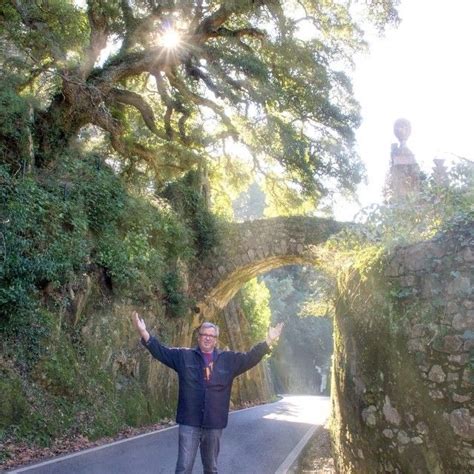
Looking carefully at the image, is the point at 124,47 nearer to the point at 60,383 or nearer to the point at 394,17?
the point at 394,17

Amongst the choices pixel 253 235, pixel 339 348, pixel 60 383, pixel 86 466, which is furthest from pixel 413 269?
pixel 253 235

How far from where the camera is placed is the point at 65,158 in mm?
13086

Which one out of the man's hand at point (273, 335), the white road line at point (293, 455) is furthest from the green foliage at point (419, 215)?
the white road line at point (293, 455)

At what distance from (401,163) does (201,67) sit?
6078 millimetres

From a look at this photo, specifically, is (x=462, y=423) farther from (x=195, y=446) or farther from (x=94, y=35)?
(x=94, y=35)

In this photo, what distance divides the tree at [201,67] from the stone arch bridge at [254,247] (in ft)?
6.99

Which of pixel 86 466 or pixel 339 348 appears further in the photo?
pixel 86 466

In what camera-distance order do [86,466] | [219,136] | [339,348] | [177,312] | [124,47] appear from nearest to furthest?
1. [339,348]
2. [86,466]
3. [124,47]
4. [177,312]
5. [219,136]

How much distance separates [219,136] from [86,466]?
11.4 m

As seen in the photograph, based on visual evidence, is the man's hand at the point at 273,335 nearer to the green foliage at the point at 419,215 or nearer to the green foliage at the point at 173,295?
the green foliage at the point at 419,215

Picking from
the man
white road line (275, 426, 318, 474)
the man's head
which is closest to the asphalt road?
white road line (275, 426, 318, 474)

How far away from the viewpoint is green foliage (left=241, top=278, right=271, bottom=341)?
2512 centimetres

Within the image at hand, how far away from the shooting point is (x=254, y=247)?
17.1m

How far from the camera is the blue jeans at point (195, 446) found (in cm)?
437
